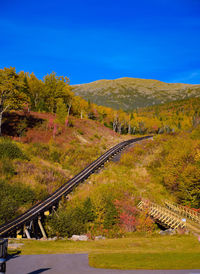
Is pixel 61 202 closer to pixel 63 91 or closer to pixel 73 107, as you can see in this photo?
pixel 63 91

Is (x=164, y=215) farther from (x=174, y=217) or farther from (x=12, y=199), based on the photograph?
(x=12, y=199)

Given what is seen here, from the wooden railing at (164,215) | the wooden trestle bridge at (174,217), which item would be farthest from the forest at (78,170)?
the wooden trestle bridge at (174,217)

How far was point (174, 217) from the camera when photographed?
2123 centimetres

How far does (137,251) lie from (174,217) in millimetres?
9159

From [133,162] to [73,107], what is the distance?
4230 cm

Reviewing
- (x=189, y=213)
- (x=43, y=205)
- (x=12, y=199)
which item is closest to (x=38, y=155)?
(x=12, y=199)

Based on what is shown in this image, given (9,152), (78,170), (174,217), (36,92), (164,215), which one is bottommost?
(164,215)

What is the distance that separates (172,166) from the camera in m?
32.2

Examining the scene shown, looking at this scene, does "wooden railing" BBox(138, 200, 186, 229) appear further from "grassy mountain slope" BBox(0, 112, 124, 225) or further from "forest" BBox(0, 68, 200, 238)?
"grassy mountain slope" BBox(0, 112, 124, 225)

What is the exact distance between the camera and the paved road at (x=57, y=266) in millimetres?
9578

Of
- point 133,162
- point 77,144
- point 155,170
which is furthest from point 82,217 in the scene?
point 77,144

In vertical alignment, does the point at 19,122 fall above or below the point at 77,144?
above

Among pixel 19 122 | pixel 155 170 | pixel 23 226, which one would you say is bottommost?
pixel 23 226

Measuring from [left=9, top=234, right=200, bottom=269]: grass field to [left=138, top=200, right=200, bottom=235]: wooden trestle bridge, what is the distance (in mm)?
2347
